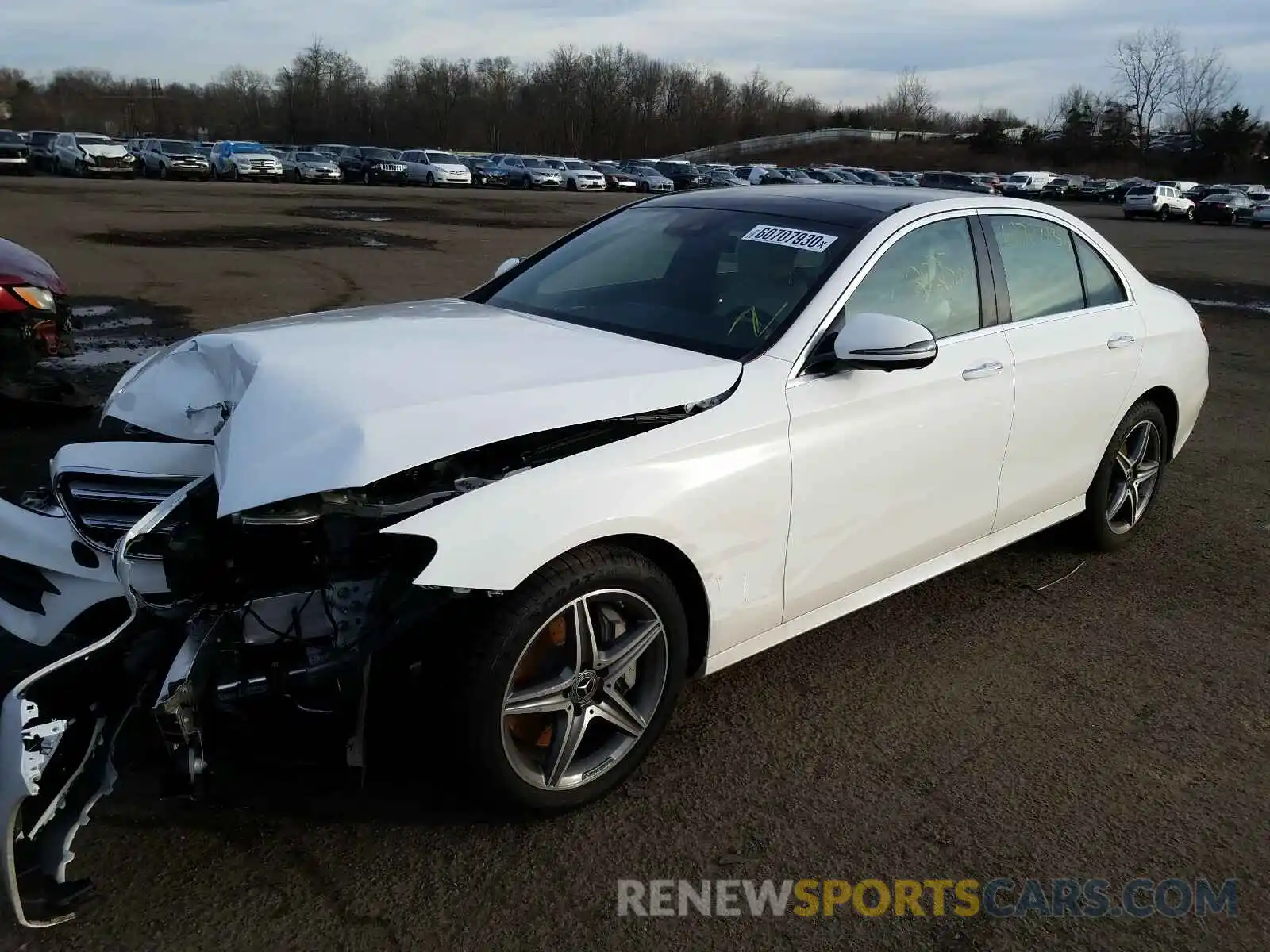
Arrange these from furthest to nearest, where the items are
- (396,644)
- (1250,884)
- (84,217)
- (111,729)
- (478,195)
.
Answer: (478,195) → (84,217) → (1250,884) → (396,644) → (111,729)

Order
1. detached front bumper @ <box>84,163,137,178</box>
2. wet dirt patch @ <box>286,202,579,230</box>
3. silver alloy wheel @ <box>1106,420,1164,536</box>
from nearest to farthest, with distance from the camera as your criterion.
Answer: silver alloy wheel @ <box>1106,420,1164,536</box> < wet dirt patch @ <box>286,202,579,230</box> < detached front bumper @ <box>84,163,137,178</box>

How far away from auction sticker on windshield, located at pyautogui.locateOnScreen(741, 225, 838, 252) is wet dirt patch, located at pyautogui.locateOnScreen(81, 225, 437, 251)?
14.1 meters

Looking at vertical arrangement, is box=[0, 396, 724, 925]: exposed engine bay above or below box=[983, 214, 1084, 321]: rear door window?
below

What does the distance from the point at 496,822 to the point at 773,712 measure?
109cm

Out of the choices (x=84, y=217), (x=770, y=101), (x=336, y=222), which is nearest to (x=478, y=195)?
(x=336, y=222)

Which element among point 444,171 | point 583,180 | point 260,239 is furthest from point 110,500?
point 583,180

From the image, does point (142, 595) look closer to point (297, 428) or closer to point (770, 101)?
point (297, 428)

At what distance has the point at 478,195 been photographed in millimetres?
38875

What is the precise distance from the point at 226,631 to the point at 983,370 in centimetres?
277

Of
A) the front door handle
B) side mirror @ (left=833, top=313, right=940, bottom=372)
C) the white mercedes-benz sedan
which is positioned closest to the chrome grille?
the white mercedes-benz sedan

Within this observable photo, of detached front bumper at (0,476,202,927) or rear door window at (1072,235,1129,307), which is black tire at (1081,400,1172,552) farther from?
detached front bumper at (0,476,202,927)

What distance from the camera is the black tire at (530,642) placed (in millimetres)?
2531

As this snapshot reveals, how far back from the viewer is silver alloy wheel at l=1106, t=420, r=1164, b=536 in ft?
16.1

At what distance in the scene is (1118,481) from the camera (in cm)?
496
